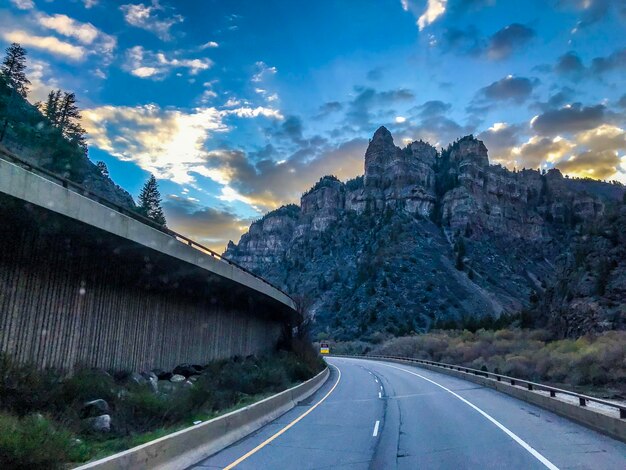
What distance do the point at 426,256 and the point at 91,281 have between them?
12641cm

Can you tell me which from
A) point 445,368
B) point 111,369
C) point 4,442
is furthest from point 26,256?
point 445,368

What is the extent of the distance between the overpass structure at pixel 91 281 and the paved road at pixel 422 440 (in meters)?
5.39

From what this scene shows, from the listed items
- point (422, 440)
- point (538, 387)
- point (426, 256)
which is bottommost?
point (422, 440)

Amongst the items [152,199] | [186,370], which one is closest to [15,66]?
[152,199]

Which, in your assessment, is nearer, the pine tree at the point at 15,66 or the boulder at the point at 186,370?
the boulder at the point at 186,370

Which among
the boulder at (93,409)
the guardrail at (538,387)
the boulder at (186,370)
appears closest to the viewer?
the boulder at (93,409)

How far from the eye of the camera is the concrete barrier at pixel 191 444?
21.4 feet

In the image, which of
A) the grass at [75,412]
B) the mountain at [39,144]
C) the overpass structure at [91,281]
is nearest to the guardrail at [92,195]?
the overpass structure at [91,281]

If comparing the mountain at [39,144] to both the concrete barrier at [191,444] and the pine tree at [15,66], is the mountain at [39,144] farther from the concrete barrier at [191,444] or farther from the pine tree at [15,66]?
the concrete barrier at [191,444]

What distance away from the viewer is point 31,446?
19.5ft

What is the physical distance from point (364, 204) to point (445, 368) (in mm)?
148586

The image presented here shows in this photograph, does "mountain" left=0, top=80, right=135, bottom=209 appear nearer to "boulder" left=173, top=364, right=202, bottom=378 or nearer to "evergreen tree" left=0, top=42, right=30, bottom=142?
"evergreen tree" left=0, top=42, right=30, bottom=142

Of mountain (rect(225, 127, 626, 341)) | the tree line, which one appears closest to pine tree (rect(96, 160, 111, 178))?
the tree line

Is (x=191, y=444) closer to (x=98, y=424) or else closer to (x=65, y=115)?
(x=98, y=424)
